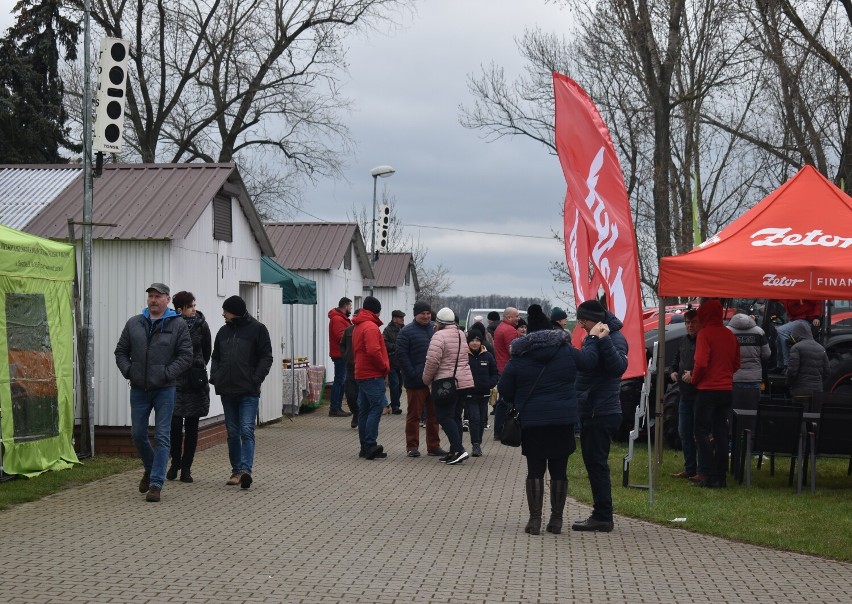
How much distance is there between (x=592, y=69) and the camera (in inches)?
1341

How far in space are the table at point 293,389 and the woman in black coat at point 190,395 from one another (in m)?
8.59

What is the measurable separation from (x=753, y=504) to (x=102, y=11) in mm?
27101

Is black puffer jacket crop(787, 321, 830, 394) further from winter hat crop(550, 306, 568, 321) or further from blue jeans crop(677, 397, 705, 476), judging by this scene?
winter hat crop(550, 306, 568, 321)

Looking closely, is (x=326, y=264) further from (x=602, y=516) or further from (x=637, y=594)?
(x=637, y=594)

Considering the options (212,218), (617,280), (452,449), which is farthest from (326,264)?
(617,280)

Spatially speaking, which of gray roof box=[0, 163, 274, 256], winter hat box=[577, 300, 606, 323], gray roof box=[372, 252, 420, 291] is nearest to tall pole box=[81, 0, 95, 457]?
gray roof box=[0, 163, 274, 256]

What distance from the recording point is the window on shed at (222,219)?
52.9ft

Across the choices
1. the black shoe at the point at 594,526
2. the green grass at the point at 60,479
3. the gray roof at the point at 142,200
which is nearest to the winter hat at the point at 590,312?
the black shoe at the point at 594,526

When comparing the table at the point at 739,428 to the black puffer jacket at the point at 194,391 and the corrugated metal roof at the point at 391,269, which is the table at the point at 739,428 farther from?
the corrugated metal roof at the point at 391,269

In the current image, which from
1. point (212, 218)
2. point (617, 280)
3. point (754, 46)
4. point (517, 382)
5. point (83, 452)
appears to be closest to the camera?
point (517, 382)

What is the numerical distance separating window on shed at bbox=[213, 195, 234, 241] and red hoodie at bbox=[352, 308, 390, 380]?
121 inches

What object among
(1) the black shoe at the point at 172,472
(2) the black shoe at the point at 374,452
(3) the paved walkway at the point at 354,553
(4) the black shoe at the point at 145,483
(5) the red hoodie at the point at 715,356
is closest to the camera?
(3) the paved walkway at the point at 354,553

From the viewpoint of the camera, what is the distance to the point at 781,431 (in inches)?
463

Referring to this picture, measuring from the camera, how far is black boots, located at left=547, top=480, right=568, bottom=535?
929 cm
